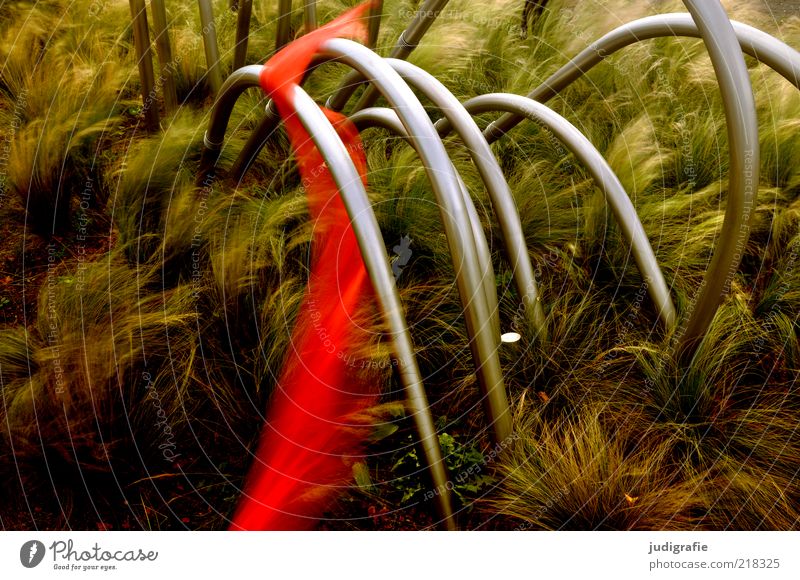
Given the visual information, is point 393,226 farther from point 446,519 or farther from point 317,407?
point 446,519

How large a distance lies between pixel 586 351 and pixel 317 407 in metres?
0.72

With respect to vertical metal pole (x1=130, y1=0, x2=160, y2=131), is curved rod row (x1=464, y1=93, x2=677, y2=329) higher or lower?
lower

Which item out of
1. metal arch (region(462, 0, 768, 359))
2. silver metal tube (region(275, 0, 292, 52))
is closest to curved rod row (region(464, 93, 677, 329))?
metal arch (region(462, 0, 768, 359))

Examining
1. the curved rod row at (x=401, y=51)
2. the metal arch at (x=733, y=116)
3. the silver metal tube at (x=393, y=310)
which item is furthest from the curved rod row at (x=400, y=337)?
the curved rod row at (x=401, y=51)

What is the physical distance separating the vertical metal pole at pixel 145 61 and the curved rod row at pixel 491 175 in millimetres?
1253

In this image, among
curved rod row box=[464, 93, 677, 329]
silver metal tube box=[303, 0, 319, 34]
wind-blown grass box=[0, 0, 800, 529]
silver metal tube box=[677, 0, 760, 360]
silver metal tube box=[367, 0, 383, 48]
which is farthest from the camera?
silver metal tube box=[367, 0, 383, 48]

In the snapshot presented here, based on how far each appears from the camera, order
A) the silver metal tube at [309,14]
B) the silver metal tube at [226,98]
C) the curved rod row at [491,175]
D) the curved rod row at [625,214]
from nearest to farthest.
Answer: the curved rod row at [491,175] < the curved rod row at [625,214] < the silver metal tube at [226,98] < the silver metal tube at [309,14]

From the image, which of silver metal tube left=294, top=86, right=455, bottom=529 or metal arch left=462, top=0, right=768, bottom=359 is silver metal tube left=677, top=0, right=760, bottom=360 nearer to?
metal arch left=462, top=0, right=768, bottom=359

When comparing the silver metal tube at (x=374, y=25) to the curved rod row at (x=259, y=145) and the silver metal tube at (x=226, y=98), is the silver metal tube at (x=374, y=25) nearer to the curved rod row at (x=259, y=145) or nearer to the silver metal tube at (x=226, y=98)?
the silver metal tube at (x=226, y=98)

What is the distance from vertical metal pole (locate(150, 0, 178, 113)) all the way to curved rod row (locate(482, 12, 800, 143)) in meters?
1.27

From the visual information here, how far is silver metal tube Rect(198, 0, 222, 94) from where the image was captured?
2.55 m

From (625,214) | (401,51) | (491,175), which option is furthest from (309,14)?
(625,214)

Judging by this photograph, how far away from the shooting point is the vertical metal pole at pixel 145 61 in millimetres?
2553

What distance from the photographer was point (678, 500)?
4.94 feet
